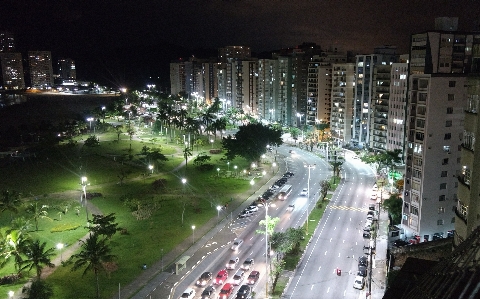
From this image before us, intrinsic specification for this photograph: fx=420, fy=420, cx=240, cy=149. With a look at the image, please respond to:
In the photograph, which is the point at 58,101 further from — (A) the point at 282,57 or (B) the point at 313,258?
(B) the point at 313,258

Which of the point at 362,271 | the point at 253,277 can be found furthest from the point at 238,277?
the point at 362,271

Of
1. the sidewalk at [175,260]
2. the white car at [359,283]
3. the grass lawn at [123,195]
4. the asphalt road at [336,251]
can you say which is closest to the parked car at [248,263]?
the asphalt road at [336,251]

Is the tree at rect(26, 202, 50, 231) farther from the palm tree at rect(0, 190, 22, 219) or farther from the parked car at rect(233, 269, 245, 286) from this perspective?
the parked car at rect(233, 269, 245, 286)

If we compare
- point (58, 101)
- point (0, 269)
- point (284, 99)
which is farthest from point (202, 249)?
point (58, 101)

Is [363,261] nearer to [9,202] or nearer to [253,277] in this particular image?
[253,277]

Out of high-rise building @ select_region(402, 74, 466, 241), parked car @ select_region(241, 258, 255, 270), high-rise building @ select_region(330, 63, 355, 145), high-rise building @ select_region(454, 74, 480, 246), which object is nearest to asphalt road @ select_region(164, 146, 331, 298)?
parked car @ select_region(241, 258, 255, 270)

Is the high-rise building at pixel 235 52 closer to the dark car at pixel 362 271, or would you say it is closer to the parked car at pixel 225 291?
the dark car at pixel 362 271
